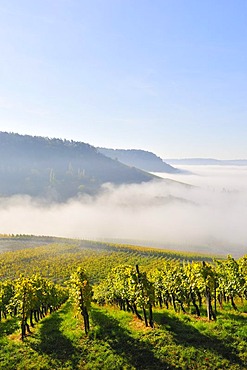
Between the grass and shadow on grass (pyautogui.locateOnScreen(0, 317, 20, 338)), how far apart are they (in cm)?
90

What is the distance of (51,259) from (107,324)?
4744 inches

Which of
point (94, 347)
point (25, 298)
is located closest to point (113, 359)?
point (94, 347)

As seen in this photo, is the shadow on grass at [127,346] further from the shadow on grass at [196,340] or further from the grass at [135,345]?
the shadow on grass at [196,340]

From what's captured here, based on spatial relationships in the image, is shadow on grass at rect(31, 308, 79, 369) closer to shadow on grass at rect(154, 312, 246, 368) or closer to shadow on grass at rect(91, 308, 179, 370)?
shadow on grass at rect(91, 308, 179, 370)

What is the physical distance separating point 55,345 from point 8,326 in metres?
15.3

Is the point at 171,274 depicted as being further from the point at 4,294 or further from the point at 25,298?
the point at 4,294

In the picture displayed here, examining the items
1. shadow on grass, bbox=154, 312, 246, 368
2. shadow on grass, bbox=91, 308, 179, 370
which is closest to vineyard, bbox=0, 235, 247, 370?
shadow on grass, bbox=154, 312, 246, 368

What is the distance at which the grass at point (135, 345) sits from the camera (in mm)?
35312

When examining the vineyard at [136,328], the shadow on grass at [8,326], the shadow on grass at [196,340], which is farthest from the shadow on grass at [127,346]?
the shadow on grass at [8,326]

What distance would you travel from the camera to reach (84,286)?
152 feet

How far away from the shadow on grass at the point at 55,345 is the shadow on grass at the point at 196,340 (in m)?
13.3

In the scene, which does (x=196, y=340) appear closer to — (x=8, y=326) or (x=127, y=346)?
(x=127, y=346)

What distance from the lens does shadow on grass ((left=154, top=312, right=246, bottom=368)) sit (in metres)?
35.5

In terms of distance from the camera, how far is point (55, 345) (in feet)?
134
